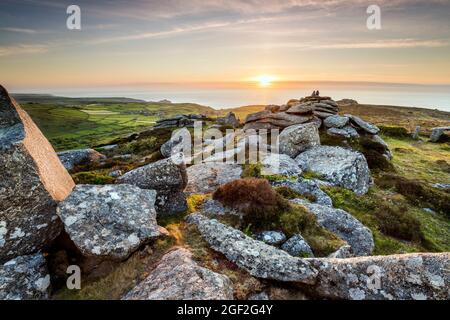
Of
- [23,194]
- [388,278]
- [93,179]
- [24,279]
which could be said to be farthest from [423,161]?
[24,279]

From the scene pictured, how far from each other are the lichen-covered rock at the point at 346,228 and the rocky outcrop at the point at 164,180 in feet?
22.3

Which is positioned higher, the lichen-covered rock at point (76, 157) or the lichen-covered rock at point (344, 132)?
the lichen-covered rock at point (344, 132)

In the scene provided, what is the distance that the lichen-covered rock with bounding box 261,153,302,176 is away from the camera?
20203 millimetres

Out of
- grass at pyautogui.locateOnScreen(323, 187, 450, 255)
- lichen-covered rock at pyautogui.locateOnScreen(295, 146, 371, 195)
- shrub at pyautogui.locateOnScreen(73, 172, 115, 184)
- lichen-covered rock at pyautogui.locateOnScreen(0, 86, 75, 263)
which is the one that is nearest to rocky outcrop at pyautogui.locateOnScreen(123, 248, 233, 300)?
lichen-covered rock at pyautogui.locateOnScreen(0, 86, 75, 263)

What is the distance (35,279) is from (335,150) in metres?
21.1

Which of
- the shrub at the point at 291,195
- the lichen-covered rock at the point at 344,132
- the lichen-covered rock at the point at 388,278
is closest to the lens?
the lichen-covered rock at the point at 388,278

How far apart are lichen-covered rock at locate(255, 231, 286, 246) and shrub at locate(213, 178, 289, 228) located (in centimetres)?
59

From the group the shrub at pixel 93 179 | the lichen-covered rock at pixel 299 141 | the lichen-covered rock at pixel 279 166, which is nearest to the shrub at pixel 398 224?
the lichen-covered rock at pixel 279 166

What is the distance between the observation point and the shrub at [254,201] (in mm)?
12867

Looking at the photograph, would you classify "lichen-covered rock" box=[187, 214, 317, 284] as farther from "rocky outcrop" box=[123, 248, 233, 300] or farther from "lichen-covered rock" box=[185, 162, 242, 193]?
"lichen-covered rock" box=[185, 162, 242, 193]

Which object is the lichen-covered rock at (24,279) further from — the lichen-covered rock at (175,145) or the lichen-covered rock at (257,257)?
the lichen-covered rock at (175,145)

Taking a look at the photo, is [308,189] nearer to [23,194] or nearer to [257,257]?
[257,257]
